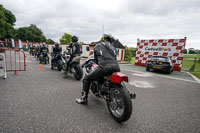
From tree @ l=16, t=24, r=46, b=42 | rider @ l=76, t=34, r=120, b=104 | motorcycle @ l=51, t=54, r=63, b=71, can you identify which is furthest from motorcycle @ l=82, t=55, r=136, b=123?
tree @ l=16, t=24, r=46, b=42

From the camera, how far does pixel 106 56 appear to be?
229 centimetres

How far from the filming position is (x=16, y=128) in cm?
176

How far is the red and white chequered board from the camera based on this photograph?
9422 millimetres

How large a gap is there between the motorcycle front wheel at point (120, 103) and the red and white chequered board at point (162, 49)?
9704 mm

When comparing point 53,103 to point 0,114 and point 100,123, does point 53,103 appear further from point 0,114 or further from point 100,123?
point 100,123

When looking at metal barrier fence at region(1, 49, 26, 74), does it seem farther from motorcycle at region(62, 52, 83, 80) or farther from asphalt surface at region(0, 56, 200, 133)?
asphalt surface at region(0, 56, 200, 133)

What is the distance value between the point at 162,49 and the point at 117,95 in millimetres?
9933

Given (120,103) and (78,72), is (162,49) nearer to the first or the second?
(78,72)

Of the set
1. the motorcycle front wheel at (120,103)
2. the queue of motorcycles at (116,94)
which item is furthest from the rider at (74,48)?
the motorcycle front wheel at (120,103)

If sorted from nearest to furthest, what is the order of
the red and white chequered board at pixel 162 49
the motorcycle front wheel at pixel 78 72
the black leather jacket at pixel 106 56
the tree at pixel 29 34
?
the black leather jacket at pixel 106 56 < the motorcycle front wheel at pixel 78 72 < the red and white chequered board at pixel 162 49 < the tree at pixel 29 34

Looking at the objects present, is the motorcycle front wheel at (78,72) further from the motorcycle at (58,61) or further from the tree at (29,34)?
the tree at (29,34)

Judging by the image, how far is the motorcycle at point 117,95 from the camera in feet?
6.23

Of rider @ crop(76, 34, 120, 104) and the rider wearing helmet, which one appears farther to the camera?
the rider wearing helmet

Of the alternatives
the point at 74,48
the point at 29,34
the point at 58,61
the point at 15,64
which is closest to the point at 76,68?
the point at 74,48
